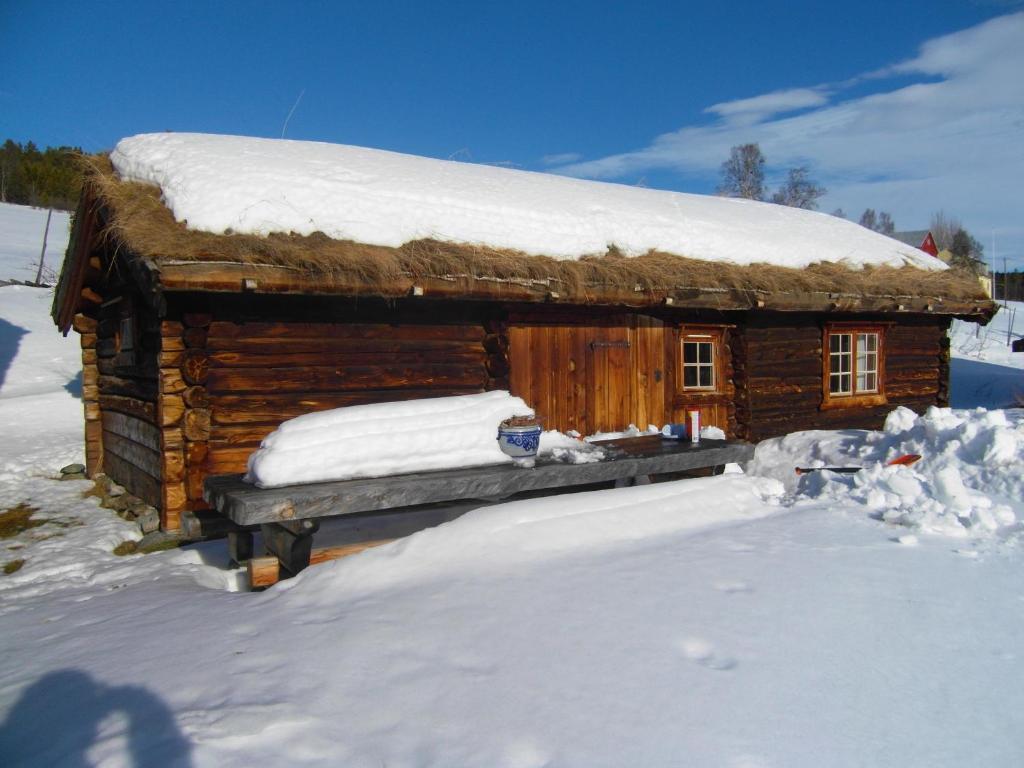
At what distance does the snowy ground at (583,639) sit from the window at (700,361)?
11.1ft

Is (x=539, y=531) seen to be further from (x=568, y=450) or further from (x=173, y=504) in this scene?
(x=173, y=504)

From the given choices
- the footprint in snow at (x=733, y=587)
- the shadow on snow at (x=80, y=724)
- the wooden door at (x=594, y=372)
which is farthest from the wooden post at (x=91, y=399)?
the footprint in snow at (x=733, y=587)

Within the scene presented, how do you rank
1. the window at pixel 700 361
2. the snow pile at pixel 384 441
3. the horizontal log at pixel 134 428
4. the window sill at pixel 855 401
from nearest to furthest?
1. the snow pile at pixel 384 441
2. the horizontal log at pixel 134 428
3. the window at pixel 700 361
4. the window sill at pixel 855 401

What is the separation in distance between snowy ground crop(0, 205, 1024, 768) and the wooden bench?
0.23 m

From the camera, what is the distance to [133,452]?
26.5 feet

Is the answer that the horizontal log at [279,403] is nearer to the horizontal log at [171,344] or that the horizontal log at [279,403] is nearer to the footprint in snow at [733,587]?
the horizontal log at [171,344]

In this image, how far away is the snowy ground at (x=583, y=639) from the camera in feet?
8.95

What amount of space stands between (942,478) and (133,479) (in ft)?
26.4

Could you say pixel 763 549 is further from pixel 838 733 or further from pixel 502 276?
pixel 502 276

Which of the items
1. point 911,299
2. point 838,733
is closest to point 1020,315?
point 911,299

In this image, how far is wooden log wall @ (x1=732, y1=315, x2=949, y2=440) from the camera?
9891mm

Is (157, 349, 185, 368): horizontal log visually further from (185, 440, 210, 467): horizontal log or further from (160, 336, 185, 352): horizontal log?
(185, 440, 210, 467): horizontal log

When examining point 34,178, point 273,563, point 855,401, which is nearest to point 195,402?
point 273,563

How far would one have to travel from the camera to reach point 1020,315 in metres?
40.8
